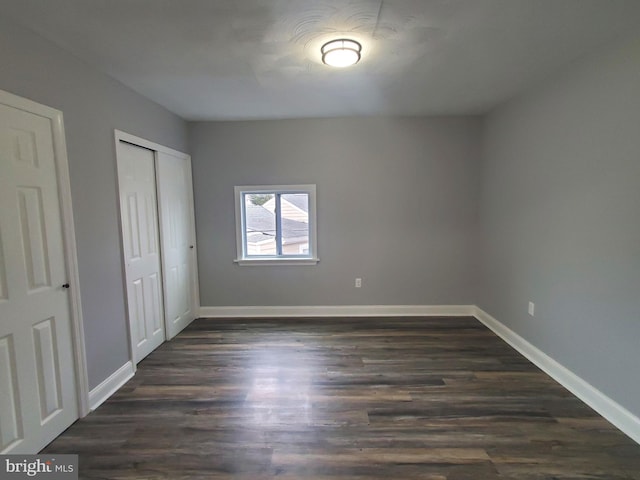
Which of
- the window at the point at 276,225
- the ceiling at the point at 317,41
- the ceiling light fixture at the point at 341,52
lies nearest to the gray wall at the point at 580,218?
the ceiling at the point at 317,41

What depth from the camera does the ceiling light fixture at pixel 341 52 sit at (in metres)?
1.94

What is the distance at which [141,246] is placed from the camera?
2885 mm

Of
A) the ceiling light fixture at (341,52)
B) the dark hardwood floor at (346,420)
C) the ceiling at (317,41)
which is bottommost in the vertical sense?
the dark hardwood floor at (346,420)

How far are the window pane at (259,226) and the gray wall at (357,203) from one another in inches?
8.1

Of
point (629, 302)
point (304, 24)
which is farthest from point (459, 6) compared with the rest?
point (629, 302)

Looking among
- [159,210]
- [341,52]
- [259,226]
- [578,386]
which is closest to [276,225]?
[259,226]

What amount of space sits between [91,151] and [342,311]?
310 centimetres

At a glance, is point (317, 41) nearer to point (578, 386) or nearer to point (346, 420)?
point (346, 420)

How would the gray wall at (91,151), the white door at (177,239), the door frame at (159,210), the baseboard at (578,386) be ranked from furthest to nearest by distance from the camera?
the white door at (177,239) < the door frame at (159,210) < the baseboard at (578,386) < the gray wall at (91,151)

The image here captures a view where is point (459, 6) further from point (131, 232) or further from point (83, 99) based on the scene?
point (131, 232)

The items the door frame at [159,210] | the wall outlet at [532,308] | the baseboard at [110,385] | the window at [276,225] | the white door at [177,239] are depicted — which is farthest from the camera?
the window at [276,225]

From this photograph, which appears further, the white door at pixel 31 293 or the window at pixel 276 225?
the window at pixel 276 225

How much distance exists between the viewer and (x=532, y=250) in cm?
282

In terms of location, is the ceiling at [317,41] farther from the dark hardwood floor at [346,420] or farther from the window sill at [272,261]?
the dark hardwood floor at [346,420]
